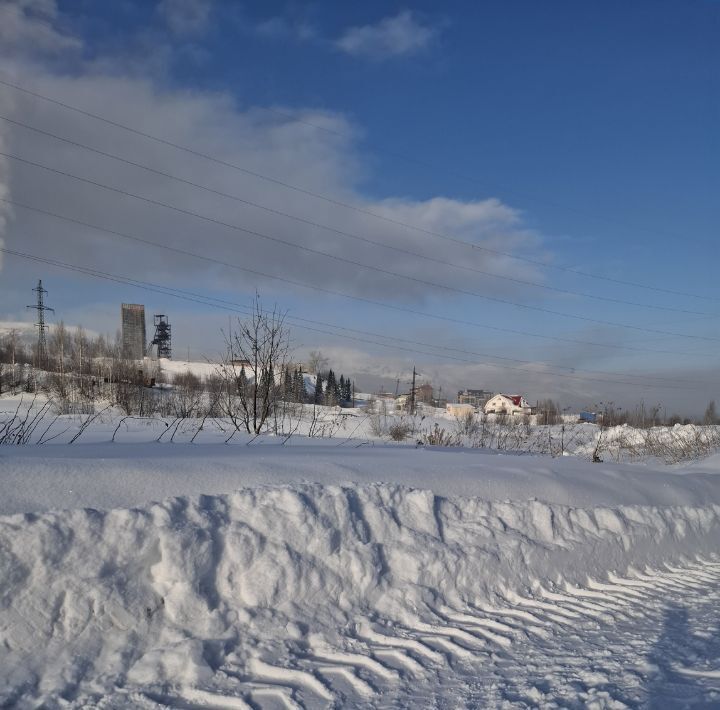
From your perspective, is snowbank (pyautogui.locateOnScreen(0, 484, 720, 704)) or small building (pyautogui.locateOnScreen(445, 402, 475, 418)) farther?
small building (pyautogui.locateOnScreen(445, 402, 475, 418))

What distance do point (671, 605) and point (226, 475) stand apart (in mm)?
3768

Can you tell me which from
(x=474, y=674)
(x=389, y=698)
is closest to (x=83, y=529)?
(x=389, y=698)

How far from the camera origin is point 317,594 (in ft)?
12.6

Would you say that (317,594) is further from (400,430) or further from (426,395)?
(426,395)

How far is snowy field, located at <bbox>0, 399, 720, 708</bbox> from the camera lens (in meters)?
2.96

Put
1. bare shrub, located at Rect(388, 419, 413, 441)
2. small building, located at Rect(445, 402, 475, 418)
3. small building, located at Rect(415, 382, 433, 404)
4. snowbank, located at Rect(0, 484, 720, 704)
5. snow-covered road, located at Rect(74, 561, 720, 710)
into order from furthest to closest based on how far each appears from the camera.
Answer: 1. small building, located at Rect(415, 382, 433, 404)
2. small building, located at Rect(445, 402, 475, 418)
3. bare shrub, located at Rect(388, 419, 413, 441)
4. snowbank, located at Rect(0, 484, 720, 704)
5. snow-covered road, located at Rect(74, 561, 720, 710)

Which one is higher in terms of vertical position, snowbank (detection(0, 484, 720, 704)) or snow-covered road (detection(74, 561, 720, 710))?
snowbank (detection(0, 484, 720, 704))

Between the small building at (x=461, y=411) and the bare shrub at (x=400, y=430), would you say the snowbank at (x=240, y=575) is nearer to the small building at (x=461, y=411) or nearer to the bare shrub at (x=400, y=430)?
the bare shrub at (x=400, y=430)

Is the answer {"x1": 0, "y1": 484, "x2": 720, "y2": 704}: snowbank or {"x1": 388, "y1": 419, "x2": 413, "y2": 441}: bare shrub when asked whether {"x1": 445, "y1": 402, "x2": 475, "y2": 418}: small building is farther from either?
{"x1": 0, "y1": 484, "x2": 720, "y2": 704}: snowbank

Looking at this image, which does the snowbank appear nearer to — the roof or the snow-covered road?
the snow-covered road

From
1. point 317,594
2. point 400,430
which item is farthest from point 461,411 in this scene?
point 317,594

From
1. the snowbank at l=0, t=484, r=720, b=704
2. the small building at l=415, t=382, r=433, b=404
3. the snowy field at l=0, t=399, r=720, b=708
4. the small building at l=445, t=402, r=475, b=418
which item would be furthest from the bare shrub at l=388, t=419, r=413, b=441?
the small building at l=415, t=382, r=433, b=404

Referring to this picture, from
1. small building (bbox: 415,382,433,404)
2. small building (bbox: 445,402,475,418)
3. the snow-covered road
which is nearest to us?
the snow-covered road

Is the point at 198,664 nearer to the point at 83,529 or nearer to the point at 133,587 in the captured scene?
the point at 133,587
